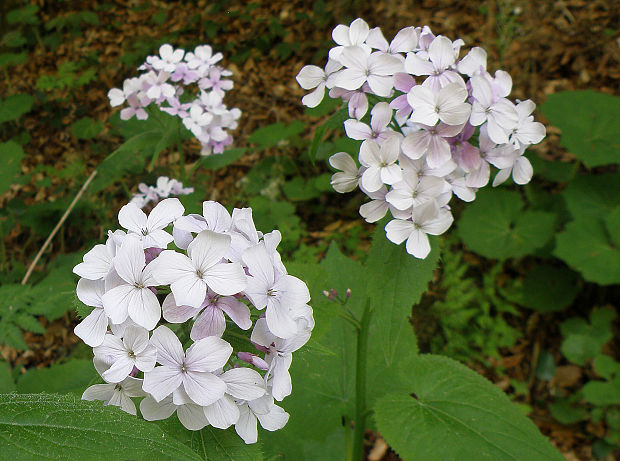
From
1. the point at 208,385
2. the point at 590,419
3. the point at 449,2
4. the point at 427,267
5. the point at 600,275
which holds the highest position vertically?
the point at 208,385

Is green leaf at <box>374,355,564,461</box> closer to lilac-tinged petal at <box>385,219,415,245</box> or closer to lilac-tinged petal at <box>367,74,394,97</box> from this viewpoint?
lilac-tinged petal at <box>385,219,415,245</box>

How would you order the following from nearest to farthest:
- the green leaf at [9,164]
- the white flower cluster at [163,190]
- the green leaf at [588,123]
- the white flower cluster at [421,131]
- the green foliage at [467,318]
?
the white flower cluster at [421,131]
the white flower cluster at [163,190]
the green foliage at [467,318]
the green leaf at [9,164]
the green leaf at [588,123]

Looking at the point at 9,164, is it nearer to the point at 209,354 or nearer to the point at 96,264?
the point at 96,264

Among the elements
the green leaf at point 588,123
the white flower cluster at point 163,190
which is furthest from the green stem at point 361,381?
the green leaf at point 588,123

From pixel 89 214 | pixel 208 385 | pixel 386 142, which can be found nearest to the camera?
pixel 208 385

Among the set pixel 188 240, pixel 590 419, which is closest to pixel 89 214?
pixel 188 240

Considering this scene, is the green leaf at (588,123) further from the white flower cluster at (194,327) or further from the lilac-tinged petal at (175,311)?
the lilac-tinged petal at (175,311)

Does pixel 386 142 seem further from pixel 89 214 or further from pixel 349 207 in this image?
pixel 89 214
